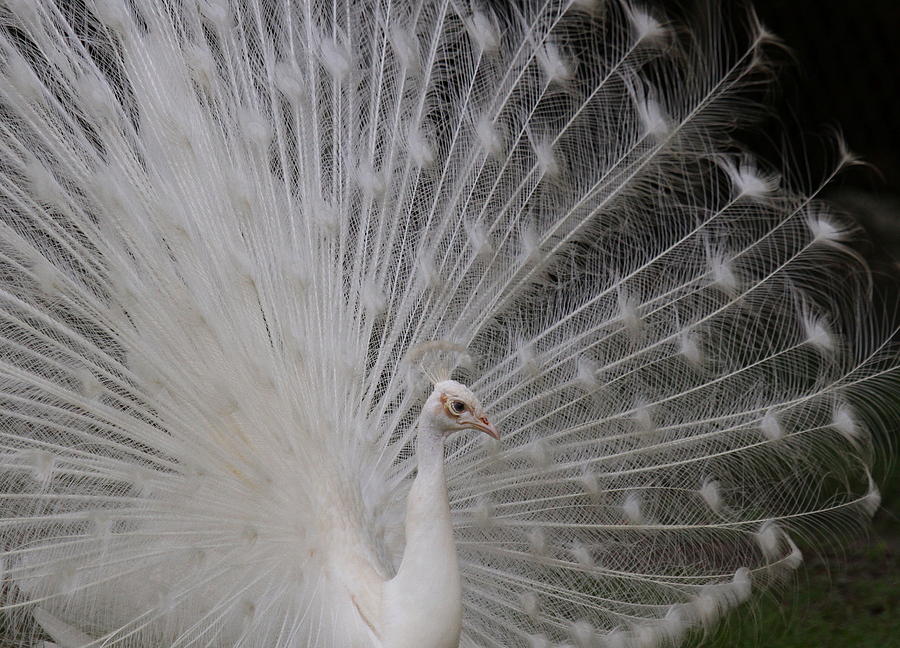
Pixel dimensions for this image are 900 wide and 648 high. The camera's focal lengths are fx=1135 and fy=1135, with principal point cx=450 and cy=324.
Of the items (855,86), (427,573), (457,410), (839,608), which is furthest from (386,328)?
(855,86)

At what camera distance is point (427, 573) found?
2.86m

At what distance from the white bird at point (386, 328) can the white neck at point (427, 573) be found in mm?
27

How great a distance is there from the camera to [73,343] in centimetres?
333

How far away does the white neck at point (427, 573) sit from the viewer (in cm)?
286

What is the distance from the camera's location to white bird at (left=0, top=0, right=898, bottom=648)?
3223 mm

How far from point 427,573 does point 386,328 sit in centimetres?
89

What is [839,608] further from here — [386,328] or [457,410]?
[457,410]

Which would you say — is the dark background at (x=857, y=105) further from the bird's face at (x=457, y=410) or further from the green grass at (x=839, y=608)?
the bird's face at (x=457, y=410)

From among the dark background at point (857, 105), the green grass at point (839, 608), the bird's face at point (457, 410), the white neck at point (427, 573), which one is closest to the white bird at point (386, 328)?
the white neck at point (427, 573)

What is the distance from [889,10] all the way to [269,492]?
5.78m

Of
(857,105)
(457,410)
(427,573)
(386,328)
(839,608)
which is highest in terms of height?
(857,105)

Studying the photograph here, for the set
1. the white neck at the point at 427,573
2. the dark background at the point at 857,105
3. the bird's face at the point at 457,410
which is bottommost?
the white neck at the point at 427,573

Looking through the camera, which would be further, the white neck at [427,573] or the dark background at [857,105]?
the dark background at [857,105]

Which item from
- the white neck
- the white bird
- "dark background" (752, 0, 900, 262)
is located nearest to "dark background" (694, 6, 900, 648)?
"dark background" (752, 0, 900, 262)
